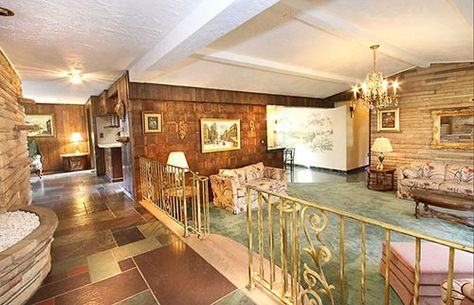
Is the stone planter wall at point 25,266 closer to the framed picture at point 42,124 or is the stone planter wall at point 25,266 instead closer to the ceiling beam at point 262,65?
the ceiling beam at point 262,65

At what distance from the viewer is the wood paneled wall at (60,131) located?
26.5ft

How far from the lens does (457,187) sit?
456 centimetres

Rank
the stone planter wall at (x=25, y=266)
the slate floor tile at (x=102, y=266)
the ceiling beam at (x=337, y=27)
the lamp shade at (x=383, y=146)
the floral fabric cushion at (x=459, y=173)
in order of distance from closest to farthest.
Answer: the stone planter wall at (x=25, y=266) → the slate floor tile at (x=102, y=266) → the ceiling beam at (x=337, y=27) → the floral fabric cushion at (x=459, y=173) → the lamp shade at (x=383, y=146)

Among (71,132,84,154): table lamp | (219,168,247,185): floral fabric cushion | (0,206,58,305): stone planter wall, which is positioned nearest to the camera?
(0,206,58,305): stone planter wall

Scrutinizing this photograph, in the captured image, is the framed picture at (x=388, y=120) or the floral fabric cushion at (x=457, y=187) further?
the framed picture at (x=388, y=120)

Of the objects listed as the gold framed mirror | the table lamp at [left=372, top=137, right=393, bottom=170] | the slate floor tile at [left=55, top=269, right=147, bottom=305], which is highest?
the gold framed mirror

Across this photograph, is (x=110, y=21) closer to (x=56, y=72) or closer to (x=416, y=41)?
Answer: (x=56, y=72)

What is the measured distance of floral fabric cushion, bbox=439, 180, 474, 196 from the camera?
174 inches

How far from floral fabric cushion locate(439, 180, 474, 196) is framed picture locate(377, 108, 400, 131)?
193cm

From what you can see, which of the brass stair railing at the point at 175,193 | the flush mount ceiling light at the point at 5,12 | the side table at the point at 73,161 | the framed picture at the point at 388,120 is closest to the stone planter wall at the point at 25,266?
the brass stair railing at the point at 175,193

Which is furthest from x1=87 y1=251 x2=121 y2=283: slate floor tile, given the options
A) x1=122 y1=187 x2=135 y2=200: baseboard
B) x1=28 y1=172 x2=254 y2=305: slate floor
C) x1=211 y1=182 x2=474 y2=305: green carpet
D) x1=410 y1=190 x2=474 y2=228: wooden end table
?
x1=410 y1=190 x2=474 y2=228: wooden end table

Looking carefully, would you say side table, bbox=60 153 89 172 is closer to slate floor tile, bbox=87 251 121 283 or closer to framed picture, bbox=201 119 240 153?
framed picture, bbox=201 119 240 153

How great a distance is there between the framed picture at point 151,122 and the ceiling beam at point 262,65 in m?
1.50

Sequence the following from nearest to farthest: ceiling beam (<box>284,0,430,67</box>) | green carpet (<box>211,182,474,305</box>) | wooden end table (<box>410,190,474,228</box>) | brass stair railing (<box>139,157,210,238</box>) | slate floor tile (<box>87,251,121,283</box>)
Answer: slate floor tile (<box>87,251,121,283</box>), green carpet (<box>211,182,474,305</box>), ceiling beam (<box>284,0,430,67</box>), brass stair railing (<box>139,157,210,238</box>), wooden end table (<box>410,190,474,228</box>)
